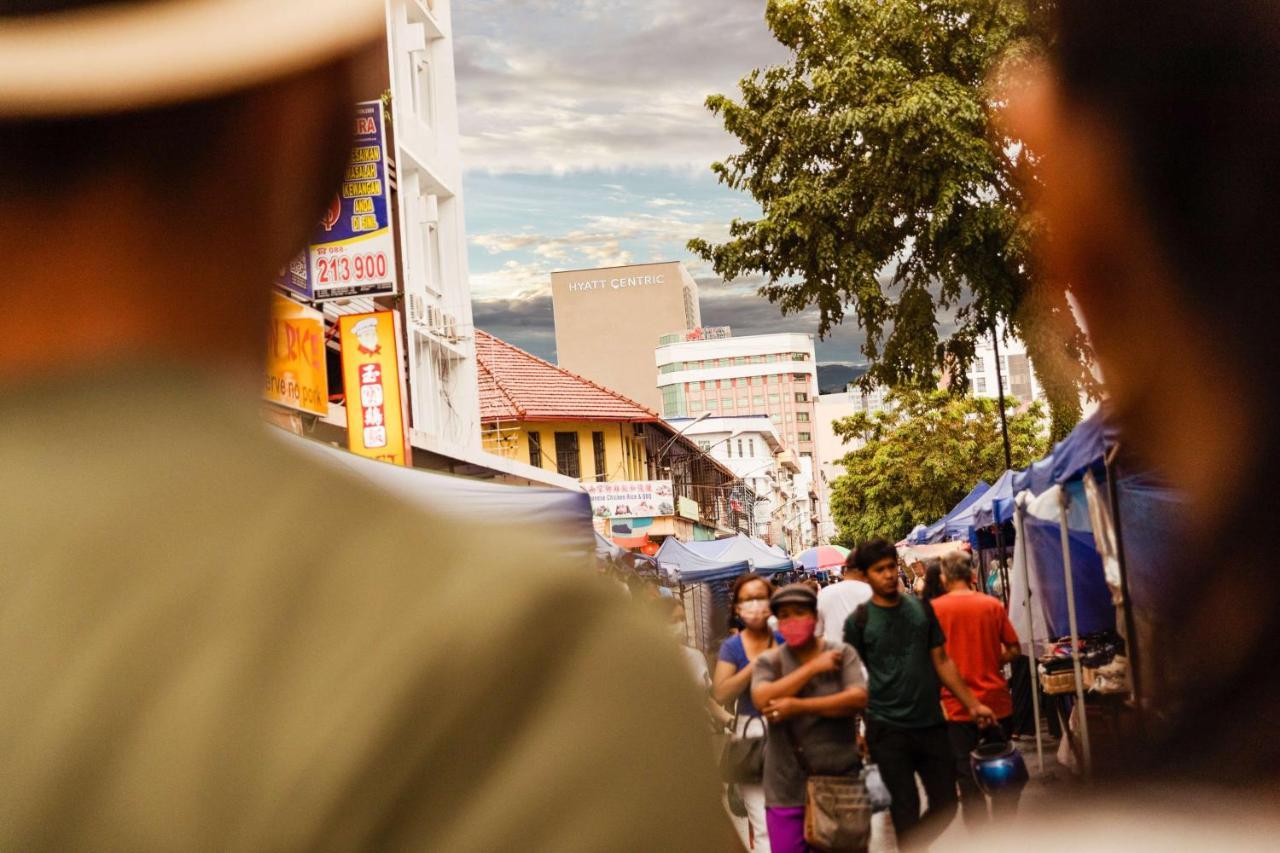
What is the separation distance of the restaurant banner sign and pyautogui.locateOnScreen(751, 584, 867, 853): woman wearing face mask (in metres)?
28.8

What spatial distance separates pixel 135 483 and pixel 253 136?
22 centimetres

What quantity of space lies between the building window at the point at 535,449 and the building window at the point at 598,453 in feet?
8.64

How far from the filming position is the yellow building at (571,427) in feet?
133

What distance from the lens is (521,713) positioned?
2.30 ft

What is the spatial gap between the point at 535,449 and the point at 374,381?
1217 inches

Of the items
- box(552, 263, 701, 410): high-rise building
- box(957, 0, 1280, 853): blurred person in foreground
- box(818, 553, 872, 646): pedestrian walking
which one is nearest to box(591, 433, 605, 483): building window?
box(818, 553, 872, 646): pedestrian walking

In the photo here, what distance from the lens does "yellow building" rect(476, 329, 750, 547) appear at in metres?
40.6

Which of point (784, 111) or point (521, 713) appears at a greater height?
point (784, 111)

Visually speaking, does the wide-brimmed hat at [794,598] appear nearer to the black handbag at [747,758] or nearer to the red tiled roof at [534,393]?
the black handbag at [747,758]

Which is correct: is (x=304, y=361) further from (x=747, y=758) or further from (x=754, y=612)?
(x=747, y=758)

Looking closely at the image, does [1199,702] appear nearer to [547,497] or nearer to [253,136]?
[253,136]

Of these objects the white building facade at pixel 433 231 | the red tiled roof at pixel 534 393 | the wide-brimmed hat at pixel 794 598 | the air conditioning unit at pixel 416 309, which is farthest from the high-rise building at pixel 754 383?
the wide-brimmed hat at pixel 794 598

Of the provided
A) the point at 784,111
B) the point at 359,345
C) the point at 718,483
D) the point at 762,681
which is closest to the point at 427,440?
the point at 359,345

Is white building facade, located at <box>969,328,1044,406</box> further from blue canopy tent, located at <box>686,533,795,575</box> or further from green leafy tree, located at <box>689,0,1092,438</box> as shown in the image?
blue canopy tent, located at <box>686,533,795,575</box>
